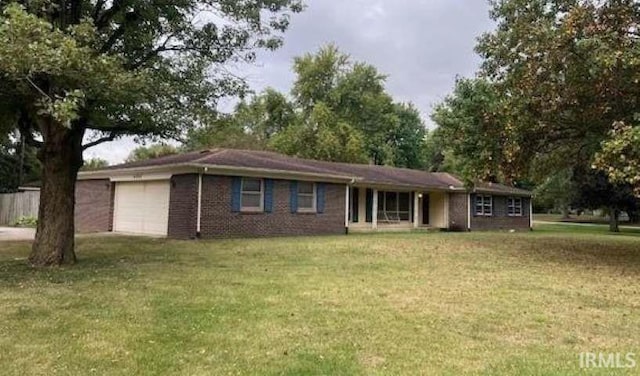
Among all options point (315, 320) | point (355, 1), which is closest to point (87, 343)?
point (315, 320)

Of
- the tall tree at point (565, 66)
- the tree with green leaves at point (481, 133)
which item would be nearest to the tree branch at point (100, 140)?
the tree with green leaves at point (481, 133)

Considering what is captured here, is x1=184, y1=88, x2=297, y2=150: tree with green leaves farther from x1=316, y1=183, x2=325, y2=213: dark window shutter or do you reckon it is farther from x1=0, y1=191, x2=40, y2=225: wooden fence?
x1=316, y1=183, x2=325, y2=213: dark window shutter

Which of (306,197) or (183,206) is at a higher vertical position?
(306,197)

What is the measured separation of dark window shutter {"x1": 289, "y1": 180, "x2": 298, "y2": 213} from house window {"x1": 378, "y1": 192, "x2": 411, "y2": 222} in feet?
25.9

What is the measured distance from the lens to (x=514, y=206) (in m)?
33.2

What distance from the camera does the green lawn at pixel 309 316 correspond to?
5.31 metres

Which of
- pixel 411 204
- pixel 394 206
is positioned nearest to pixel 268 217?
pixel 394 206

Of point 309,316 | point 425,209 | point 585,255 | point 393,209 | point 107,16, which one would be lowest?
point 309,316

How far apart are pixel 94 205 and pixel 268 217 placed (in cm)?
905

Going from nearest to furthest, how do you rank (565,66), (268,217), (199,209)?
1. (565,66)
2. (199,209)
3. (268,217)

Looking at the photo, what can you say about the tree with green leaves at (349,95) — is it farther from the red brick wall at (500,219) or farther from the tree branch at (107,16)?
the tree branch at (107,16)

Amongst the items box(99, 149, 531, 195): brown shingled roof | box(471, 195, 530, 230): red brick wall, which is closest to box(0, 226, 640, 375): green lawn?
box(99, 149, 531, 195): brown shingled roof

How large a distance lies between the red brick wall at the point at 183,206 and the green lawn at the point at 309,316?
16.0 ft

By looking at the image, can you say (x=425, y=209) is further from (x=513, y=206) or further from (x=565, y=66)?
(x=565, y=66)
